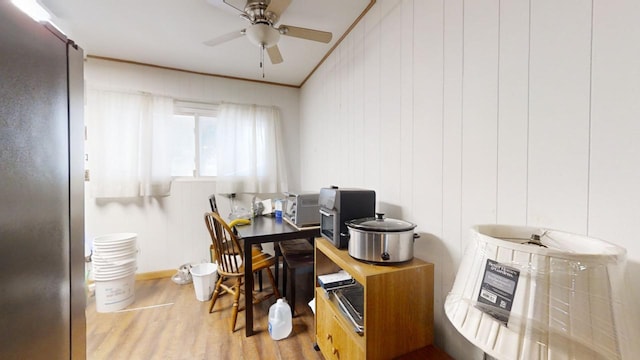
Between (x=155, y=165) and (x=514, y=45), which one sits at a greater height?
(x=514, y=45)

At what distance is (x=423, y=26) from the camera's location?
131 cm

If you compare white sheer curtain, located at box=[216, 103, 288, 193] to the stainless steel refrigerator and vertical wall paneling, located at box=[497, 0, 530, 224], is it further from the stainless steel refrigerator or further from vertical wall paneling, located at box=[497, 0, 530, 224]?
vertical wall paneling, located at box=[497, 0, 530, 224]

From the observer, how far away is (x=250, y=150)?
315 cm

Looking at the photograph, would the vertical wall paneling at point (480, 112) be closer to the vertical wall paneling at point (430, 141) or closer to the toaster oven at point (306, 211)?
the vertical wall paneling at point (430, 141)

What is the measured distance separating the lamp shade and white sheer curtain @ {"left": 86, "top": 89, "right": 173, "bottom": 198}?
320cm

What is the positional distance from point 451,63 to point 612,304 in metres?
1.05

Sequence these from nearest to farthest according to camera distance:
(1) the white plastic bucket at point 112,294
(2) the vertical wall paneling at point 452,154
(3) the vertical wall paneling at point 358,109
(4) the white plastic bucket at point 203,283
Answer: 1. (2) the vertical wall paneling at point 452,154
2. (3) the vertical wall paneling at point 358,109
3. (1) the white plastic bucket at point 112,294
4. (4) the white plastic bucket at point 203,283

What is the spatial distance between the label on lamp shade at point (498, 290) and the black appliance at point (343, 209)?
0.82 m

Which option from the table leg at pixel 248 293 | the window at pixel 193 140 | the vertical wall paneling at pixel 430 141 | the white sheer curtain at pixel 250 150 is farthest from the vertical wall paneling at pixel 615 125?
the window at pixel 193 140

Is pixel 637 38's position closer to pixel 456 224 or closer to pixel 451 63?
pixel 451 63

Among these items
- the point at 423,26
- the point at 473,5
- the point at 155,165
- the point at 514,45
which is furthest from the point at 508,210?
the point at 155,165

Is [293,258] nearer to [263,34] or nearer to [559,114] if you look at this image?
[263,34]

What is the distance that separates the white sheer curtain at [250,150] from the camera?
120 inches

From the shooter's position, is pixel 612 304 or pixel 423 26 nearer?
pixel 612 304
